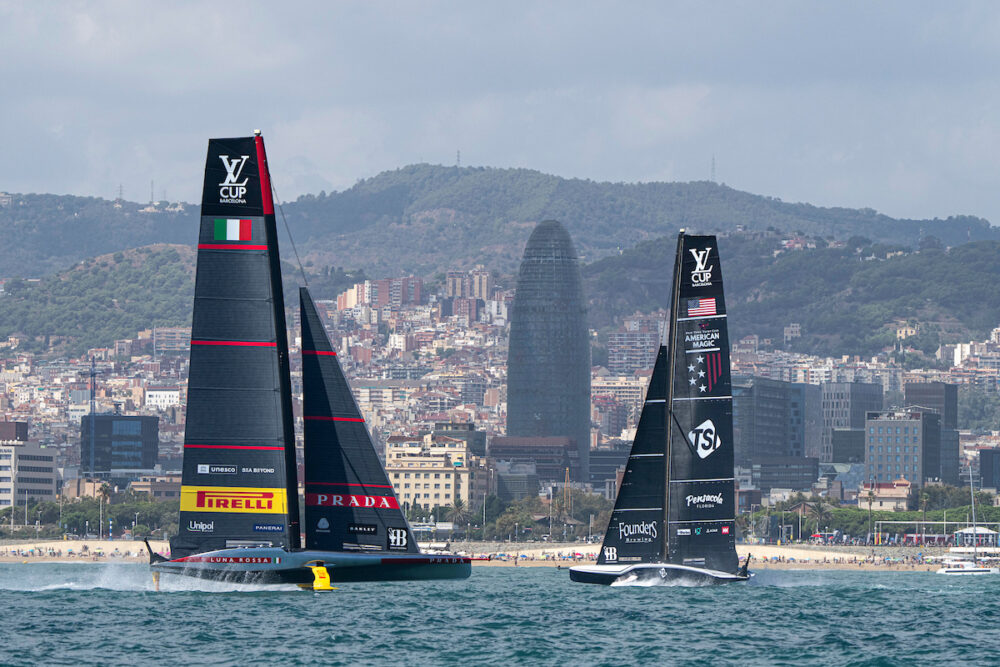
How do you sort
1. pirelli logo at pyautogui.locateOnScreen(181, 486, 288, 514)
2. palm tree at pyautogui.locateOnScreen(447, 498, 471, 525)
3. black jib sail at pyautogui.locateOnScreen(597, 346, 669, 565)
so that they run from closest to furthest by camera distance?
pirelli logo at pyautogui.locateOnScreen(181, 486, 288, 514) → black jib sail at pyautogui.locateOnScreen(597, 346, 669, 565) → palm tree at pyautogui.locateOnScreen(447, 498, 471, 525)

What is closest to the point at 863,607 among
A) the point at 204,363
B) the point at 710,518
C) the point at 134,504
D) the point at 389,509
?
the point at 710,518

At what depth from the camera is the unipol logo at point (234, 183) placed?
45219mm

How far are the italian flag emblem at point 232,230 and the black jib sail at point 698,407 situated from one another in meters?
11.7

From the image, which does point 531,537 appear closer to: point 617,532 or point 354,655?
point 617,532

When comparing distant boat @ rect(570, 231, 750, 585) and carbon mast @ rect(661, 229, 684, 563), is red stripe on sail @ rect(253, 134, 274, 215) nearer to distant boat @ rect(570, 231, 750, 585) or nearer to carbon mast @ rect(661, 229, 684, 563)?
carbon mast @ rect(661, 229, 684, 563)

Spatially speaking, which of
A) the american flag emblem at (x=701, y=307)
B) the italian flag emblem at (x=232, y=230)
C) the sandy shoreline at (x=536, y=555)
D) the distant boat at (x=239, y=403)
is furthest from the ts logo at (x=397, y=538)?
the sandy shoreline at (x=536, y=555)

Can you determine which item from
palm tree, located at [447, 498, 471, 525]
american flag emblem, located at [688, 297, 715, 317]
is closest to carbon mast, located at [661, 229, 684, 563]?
american flag emblem, located at [688, 297, 715, 317]

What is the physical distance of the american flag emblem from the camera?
169 ft

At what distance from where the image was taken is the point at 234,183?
45.3m

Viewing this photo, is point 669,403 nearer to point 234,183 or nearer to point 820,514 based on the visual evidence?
point 234,183

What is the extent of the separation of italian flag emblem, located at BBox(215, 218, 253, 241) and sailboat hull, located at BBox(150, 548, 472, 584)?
674 cm

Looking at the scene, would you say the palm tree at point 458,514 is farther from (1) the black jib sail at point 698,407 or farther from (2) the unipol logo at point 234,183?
(2) the unipol logo at point 234,183

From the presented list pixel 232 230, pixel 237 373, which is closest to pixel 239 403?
pixel 237 373

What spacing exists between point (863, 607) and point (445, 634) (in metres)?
15.5
